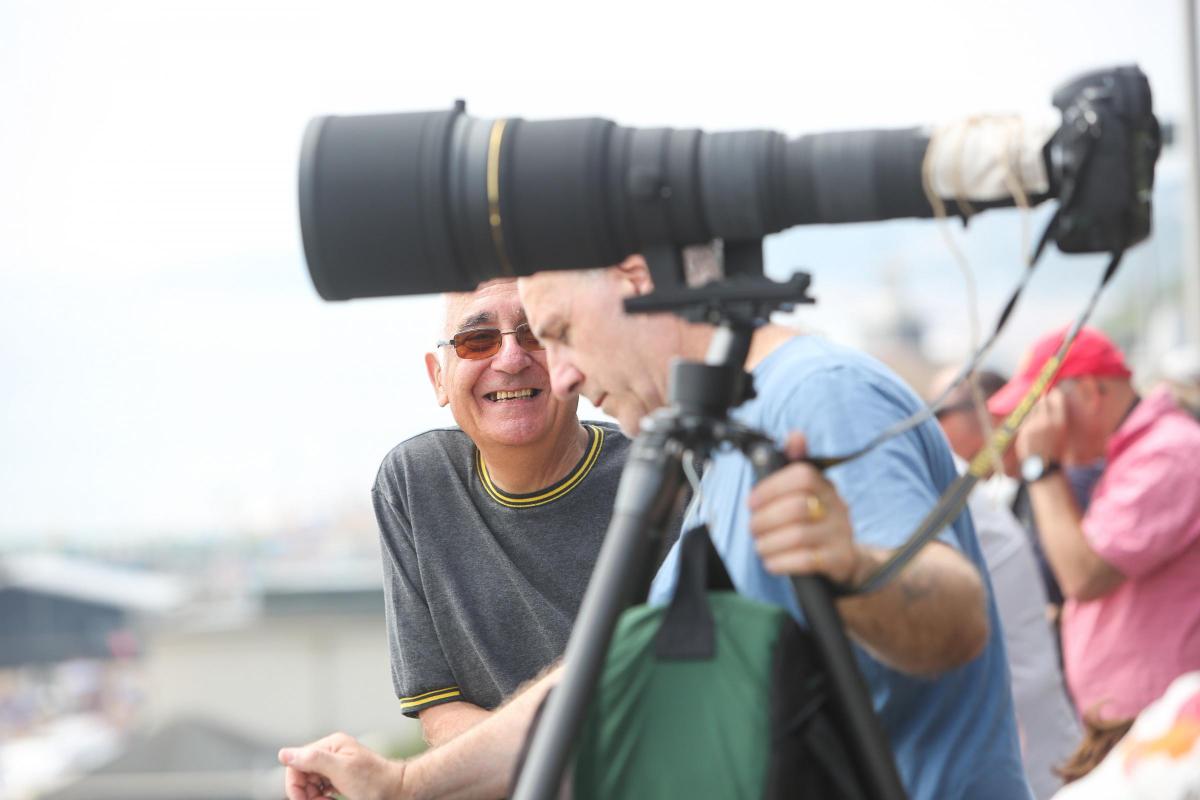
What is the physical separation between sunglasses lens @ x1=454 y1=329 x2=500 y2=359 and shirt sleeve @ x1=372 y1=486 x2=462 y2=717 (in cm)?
31

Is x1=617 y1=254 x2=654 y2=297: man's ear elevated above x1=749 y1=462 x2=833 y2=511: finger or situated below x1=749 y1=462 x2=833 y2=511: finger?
above

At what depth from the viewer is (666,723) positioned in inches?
51.1

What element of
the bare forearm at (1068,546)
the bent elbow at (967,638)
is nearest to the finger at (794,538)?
the bent elbow at (967,638)

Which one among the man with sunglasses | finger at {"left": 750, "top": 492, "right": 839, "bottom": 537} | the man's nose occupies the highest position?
the man's nose

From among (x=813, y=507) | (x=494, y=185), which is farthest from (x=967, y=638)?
(x=494, y=185)

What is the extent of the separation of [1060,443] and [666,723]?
288 cm

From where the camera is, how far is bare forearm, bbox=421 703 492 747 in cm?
238

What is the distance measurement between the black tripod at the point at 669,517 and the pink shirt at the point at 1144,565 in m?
2.58

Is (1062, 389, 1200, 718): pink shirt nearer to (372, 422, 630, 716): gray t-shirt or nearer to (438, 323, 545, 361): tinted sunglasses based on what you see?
(372, 422, 630, 716): gray t-shirt

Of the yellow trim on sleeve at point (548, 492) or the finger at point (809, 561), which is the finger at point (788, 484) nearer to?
the finger at point (809, 561)

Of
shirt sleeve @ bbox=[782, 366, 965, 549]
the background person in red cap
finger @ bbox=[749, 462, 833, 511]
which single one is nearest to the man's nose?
shirt sleeve @ bbox=[782, 366, 965, 549]

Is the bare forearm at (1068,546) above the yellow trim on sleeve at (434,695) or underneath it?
underneath

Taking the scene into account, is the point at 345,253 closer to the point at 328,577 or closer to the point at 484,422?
the point at 484,422

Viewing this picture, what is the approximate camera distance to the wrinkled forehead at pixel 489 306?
2.45m
